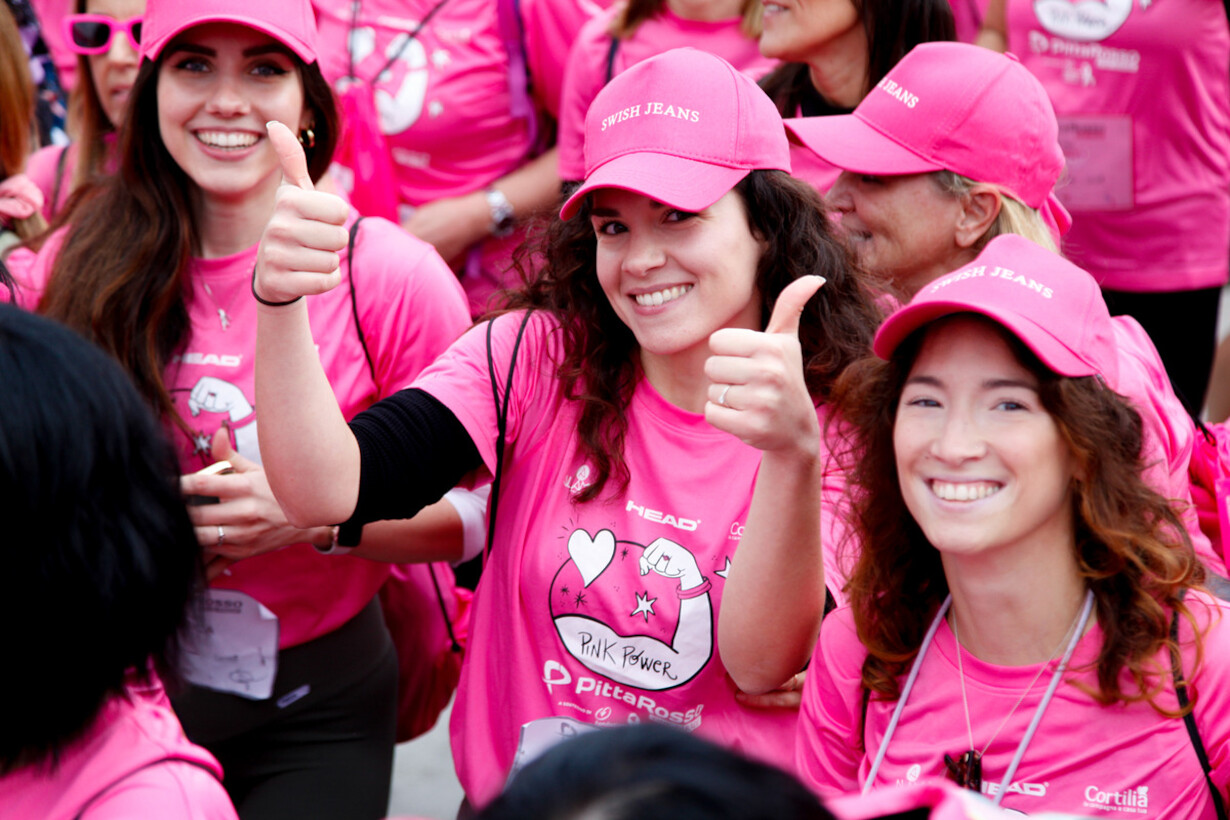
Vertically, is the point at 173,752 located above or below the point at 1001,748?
above

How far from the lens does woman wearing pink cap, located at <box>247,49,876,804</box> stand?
80.7 inches

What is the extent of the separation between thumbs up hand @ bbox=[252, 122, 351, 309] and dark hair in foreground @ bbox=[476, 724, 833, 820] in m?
1.25

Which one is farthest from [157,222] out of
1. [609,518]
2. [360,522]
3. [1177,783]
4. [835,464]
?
[1177,783]

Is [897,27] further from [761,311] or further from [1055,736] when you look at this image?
[1055,736]

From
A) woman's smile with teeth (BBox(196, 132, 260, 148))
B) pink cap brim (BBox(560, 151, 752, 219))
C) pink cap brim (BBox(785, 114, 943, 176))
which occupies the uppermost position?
pink cap brim (BBox(560, 151, 752, 219))

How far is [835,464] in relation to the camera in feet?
7.45

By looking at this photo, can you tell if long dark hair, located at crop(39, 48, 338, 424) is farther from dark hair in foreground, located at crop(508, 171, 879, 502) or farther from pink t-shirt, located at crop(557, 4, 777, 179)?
pink t-shirt, located at crop(557, 4, 777, 179)

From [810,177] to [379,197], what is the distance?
3.95 feet

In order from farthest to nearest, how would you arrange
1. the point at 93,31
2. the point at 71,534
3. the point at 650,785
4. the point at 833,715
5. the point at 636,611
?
1. the point at 93,31
2. the point at 636,611
3. the point at 833,715
4. the point at 71,534
5. the point at 650,785

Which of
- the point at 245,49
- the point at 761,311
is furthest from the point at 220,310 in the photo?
the point at 761,311

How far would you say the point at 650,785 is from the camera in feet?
2.60

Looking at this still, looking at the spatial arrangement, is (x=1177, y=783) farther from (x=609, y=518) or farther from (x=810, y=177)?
(x=810, y=177)

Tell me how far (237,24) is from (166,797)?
5.44 feet

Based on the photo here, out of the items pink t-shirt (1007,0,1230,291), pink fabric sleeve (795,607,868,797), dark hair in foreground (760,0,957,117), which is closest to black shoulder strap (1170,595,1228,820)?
pink fabric sleeve (795,607,868,797)
